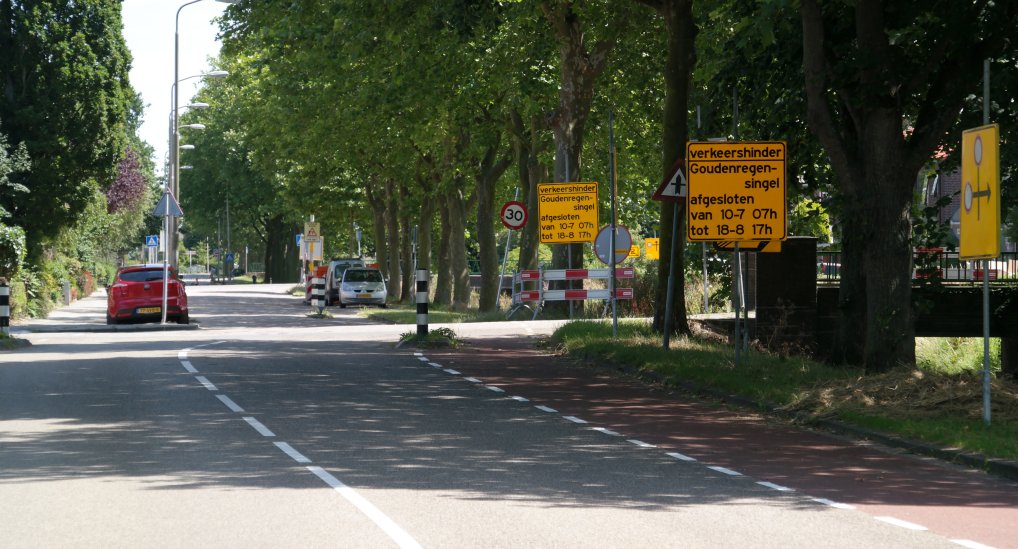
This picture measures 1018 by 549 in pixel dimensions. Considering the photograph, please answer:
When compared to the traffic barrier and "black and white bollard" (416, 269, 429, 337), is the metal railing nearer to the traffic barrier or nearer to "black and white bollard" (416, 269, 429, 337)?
the traffic barrier

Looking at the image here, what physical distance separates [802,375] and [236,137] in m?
67.5

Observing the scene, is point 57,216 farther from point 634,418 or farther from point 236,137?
point 236,137

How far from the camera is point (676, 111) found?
23.0m

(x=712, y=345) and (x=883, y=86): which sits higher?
(x=883, y=86)

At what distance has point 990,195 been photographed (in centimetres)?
1258

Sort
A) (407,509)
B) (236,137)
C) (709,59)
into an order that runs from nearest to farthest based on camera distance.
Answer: (407,509) < (709,59) < (236,137)

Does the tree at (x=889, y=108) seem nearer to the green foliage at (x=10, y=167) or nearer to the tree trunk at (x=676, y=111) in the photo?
the tree trunk at (x=676, y=111)

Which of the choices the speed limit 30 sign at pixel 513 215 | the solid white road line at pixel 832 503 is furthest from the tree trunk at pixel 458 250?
the solid white road line at pixel 832 503

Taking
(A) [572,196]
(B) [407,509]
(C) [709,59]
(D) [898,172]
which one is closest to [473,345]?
(A) [572,196]

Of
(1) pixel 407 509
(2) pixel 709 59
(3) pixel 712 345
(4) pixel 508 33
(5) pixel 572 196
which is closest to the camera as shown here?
(1) pixel 407 509

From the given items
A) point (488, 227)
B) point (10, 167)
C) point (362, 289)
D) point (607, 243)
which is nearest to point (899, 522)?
point (607, 243)

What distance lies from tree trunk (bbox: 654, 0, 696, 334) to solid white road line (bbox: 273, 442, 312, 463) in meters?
11.3

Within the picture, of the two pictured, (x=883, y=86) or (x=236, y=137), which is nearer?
(x=883, y=86)

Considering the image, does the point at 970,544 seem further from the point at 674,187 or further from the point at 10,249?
the point at 10,249
